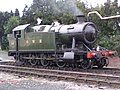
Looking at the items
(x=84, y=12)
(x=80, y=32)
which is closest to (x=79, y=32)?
(x=80, y=32)

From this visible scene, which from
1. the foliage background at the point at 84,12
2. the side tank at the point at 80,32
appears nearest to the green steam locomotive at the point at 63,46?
the side tank at the point at 80,32

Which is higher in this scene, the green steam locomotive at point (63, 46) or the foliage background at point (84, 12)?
the foliage background at point (84, 12)

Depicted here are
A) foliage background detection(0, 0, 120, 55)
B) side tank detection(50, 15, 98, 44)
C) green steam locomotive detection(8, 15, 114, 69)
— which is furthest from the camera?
foliage background detection(0, 0, 120, 55)

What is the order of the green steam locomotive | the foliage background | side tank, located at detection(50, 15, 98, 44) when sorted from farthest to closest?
1. the foliage background
2. side tank, located at detection(50, 15, 98, 44)
3. the green steam locomotive

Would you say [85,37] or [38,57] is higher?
[85,37]

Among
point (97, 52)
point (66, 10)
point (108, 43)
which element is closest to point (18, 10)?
point (66, 10)

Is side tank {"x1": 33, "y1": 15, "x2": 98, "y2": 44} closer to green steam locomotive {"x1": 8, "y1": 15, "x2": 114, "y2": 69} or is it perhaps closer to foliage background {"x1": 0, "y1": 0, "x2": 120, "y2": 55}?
green steam locomotive {"x1": 8, "y1": 15, "x2": 114, "y2": 69}

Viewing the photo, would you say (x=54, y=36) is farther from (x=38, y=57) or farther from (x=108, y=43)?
(x=108, y=43)

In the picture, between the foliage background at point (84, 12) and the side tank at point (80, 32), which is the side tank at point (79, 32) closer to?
the side tank at point (80, 32)

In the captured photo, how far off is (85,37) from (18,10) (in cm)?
3458

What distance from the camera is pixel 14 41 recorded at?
19.3 meters

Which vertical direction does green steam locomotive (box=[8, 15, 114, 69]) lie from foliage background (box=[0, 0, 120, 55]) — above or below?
below

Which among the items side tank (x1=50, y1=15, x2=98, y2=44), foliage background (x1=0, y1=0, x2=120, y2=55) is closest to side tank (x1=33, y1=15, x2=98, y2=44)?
side tank (x1=50, y1=15, x2=98, y2=44)

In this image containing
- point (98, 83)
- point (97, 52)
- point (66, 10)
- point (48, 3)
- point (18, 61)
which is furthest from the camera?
point (48, 3)
